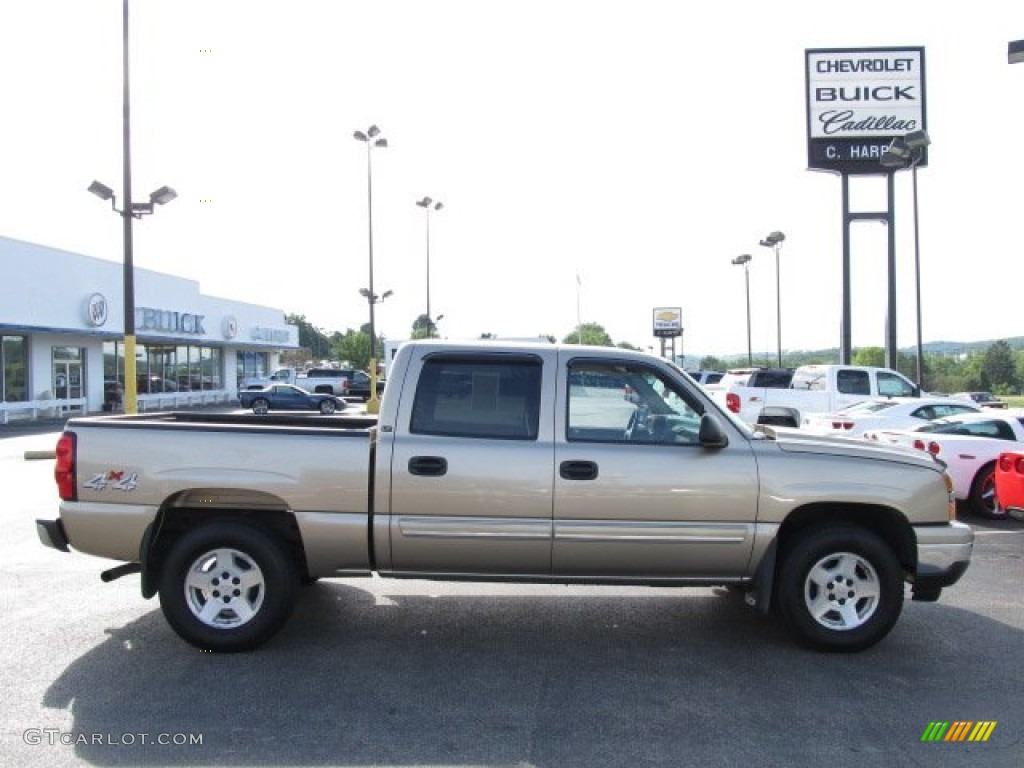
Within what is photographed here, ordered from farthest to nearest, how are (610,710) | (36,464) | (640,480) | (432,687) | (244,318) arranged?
(244,318) < (36,464) < (640,480) < (432,687) < (610,710)

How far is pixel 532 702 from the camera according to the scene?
15.5 ft

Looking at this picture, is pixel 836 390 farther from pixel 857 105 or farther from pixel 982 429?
pixel 857 105

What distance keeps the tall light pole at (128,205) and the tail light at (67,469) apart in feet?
45.8

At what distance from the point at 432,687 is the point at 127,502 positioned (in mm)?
2270

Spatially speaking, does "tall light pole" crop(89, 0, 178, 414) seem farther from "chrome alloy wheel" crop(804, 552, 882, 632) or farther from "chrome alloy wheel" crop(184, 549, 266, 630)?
"chrome alloy wheel" crop(804, 552, 882, 632)

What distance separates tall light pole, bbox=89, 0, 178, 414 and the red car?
1636 centimetres

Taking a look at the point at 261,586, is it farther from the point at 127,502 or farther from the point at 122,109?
the point at 122,109

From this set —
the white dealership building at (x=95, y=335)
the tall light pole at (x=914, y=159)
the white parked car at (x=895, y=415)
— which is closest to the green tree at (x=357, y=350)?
the white dealership building at (x=95, y=335)

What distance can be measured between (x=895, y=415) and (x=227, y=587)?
36.1ft

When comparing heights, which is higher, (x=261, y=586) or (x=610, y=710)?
(x=261, y=586)

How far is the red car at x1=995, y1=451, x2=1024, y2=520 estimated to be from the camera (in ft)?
26.4

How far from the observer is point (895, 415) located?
13.3 m

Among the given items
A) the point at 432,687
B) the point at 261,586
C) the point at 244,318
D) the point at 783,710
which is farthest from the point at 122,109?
the point at 244,318

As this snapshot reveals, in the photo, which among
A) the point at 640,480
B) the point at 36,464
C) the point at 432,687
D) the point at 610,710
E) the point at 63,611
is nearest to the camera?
the point at 610,710
